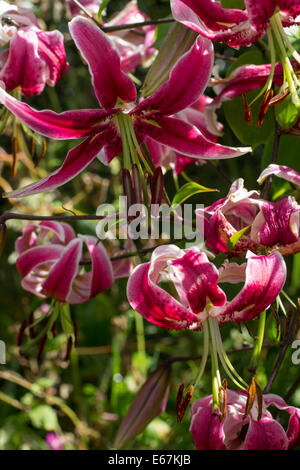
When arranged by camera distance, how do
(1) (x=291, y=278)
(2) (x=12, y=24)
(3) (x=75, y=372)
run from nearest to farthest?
(2) (x=12, y=24) → (1) (x=291, y=278) → (3) (x=75, y=372)

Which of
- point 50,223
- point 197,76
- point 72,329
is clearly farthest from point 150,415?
point 197,76

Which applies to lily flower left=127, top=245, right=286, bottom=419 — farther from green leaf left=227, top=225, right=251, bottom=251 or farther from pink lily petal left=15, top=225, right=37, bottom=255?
pink lily petal left=15, top=225, right=37, bottom=255

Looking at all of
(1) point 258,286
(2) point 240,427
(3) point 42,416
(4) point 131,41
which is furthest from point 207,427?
(3) point 42,416

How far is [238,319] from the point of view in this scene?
556 millimetres

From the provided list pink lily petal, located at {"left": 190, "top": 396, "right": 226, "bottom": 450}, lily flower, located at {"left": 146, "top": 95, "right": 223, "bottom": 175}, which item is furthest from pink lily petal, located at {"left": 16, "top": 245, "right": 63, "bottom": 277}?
pink lily petal, located at {"left": 190, "top": 396, "right": 226, "bottom": 450}

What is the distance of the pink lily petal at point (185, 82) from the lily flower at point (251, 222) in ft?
0.28

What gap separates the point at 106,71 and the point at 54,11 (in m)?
0.73

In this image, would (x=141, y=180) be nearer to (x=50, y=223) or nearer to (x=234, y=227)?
(x=234, y=227)

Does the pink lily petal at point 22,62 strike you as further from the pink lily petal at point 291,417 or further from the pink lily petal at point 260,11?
the pink lily petal at point 291,417

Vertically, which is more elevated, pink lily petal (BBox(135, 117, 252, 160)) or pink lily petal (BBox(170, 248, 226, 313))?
pink lily petal (BBox(135, 117, 252, 160))

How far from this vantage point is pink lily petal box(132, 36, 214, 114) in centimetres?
51

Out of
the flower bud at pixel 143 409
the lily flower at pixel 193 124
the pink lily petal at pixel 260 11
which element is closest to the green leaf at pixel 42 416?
the flower bud at pixel 143 409

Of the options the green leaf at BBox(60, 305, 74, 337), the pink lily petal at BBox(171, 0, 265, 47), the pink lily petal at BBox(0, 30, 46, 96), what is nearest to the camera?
the pink lily petal at BBox(171, 0, 265, 47)

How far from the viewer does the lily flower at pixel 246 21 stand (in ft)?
1.59
